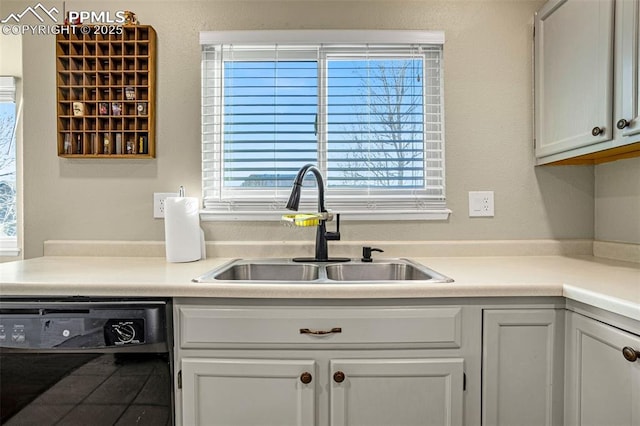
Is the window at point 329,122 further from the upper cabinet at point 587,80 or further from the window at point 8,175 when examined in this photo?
the window at point 8,175

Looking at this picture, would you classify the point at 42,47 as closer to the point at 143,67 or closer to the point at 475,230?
the point at 143,67

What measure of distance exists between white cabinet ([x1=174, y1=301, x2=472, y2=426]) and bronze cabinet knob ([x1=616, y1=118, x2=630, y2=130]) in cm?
84

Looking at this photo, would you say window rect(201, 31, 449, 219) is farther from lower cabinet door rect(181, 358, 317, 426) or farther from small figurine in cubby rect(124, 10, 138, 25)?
lower cabinet door rect(181, 358, 317, 426)

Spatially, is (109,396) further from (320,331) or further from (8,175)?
(8,175)

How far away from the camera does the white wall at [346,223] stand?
1.76 m

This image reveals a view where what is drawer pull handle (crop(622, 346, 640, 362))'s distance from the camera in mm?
887

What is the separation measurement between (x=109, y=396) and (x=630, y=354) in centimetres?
150

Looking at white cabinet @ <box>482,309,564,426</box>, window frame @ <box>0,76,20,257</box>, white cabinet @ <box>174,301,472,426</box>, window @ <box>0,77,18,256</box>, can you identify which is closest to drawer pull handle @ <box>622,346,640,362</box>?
white cabinet @ <box>482,309,564,426</box>

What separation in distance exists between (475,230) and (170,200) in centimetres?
148

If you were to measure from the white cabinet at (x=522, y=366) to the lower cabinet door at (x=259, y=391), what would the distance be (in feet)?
1.90

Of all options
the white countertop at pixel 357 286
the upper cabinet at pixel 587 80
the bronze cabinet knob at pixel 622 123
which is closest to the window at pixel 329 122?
the upper cabinet at pixel 587 80

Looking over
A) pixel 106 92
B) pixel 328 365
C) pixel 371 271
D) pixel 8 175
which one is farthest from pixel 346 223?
pixel 8 175

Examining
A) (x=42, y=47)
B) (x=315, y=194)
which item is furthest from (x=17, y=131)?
(x=315, y=194)

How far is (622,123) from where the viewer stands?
1.22 m
